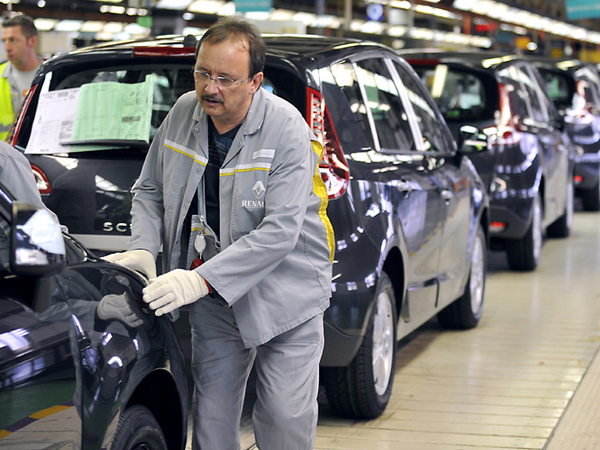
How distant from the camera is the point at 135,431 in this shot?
101 inches

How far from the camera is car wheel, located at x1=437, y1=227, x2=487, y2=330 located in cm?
639

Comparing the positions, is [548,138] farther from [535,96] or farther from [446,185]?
[446,185]

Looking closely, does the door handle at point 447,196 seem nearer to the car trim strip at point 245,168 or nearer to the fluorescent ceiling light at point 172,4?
the car trim strip at point 245,168

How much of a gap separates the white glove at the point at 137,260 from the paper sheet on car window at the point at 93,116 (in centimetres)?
117

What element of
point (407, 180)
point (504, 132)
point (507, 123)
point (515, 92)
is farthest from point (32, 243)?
point (515, 92)

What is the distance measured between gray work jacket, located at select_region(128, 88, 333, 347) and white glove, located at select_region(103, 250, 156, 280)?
0.05 m

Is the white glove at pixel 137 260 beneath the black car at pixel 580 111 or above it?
above

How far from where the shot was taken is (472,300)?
256 inches

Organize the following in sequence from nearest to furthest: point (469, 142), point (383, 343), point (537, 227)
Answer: point (383, 343)
point (469, 142)
point (537, 227)

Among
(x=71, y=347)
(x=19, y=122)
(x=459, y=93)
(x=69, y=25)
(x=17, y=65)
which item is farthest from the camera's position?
(x=69, y=25)

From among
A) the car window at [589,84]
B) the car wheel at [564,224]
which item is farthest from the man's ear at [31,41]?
the car window at [589,84]

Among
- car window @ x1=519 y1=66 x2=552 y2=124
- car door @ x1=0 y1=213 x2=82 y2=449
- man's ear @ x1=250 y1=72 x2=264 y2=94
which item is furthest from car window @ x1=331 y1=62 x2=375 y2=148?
car window @ x1=519 y1=66 x2=552 y2=124

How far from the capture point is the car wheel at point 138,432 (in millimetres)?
2484

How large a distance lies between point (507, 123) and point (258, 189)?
6.00 meters
